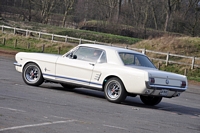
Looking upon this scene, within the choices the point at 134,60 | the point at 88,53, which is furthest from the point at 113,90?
the point at 88,53

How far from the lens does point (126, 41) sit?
5475 centimetres

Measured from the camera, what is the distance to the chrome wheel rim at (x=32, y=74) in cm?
1439

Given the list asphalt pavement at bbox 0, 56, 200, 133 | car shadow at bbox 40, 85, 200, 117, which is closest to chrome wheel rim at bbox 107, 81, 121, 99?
asphalt pavement at bbox 0, 56, 200, 133

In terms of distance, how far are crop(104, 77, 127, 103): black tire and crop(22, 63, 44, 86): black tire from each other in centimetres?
242

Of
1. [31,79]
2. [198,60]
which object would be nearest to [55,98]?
[31,79]

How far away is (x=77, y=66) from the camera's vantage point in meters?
13.5

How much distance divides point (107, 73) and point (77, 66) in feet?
3.41

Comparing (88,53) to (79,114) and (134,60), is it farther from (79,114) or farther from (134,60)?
(79,114)

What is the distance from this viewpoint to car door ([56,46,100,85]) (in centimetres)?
1332

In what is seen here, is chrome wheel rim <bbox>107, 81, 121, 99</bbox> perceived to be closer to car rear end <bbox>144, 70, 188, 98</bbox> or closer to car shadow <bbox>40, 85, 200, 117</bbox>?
car shadow <bbox>40, 85, 200, 117</bbox>

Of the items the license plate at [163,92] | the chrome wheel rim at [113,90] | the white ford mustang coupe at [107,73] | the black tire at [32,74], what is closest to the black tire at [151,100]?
the white ford mustang coupe at [107,73]

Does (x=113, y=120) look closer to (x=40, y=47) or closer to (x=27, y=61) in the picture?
(x=27, y=61)

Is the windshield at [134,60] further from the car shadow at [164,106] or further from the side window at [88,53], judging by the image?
the car shadow at [164,106]

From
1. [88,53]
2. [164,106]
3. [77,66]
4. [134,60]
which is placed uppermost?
[88,53]
